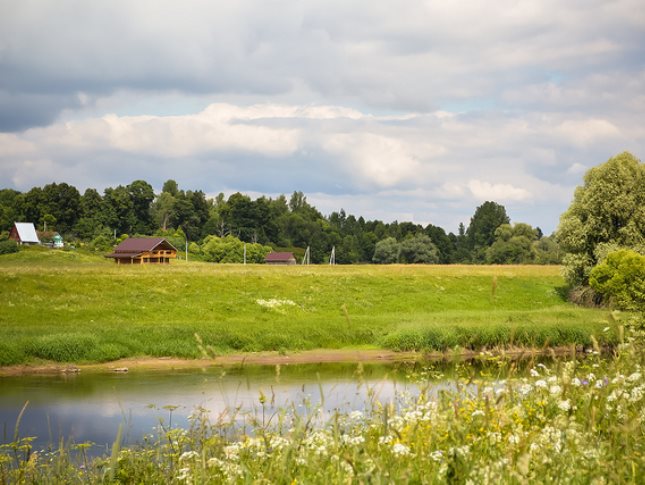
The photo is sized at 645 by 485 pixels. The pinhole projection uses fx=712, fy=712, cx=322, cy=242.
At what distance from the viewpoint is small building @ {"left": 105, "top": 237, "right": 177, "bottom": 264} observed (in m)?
85.8

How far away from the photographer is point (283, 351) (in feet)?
120

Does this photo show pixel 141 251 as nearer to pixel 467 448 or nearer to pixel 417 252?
pixel 417 252

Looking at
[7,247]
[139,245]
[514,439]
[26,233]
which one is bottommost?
[514,439]

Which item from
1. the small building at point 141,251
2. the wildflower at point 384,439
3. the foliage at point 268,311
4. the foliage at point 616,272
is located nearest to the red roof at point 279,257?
the small building at point 141,251

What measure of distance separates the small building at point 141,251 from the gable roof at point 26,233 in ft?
57.4

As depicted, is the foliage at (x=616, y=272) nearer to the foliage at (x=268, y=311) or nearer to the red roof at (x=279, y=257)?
the foliage at (x=268, y=311)

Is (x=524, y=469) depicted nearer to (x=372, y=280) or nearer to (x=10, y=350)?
(x=10, y=350)

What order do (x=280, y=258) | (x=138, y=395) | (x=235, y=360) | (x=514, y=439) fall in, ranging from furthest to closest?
(x=280, y=258)
(x=235, y=360)
(x=138, y=395)
(x=514, y=439)

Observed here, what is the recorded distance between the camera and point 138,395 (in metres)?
24.7

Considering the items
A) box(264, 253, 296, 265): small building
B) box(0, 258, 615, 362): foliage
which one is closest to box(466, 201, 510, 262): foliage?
box(264, 253, 296, 265): small building

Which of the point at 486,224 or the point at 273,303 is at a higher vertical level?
the point at 486,224

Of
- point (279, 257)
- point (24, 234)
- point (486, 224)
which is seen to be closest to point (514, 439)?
point (24, 234)

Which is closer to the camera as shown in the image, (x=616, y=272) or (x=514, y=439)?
(x=514, y=439)

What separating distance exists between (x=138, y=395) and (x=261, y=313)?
2111cm
